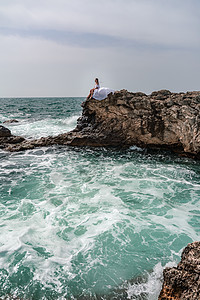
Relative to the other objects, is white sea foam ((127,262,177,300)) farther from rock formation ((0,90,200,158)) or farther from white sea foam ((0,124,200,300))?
rock formation ((0,90,200,158))

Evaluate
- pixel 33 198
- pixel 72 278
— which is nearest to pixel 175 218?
pixel 72 278

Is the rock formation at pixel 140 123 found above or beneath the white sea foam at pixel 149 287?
above

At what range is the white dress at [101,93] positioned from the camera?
38.1ft

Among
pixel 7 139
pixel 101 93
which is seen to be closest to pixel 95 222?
pixel 101 93

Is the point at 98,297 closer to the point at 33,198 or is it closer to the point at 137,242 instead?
the point at 137,242

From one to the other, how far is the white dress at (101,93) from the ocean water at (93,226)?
4.27 m

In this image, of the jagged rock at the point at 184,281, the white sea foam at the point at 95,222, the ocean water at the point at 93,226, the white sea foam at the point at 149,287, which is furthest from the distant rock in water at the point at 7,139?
the jagged rock at the point at 184,281

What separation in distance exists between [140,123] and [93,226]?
7343mm

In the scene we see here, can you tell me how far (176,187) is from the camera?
288 inches

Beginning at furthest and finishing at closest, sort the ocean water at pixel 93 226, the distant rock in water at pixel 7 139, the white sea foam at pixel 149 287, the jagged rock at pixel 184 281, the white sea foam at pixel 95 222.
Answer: the distant rock in water at pixel 7 139 → the white sea foam at pixel 95 222 → the ocean water at pixel 93 226 → the white sea foam at pixel 149 287 → the jagged rock at pixel 184 281

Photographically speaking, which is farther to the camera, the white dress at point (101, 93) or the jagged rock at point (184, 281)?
the white dress at point (101, 93)

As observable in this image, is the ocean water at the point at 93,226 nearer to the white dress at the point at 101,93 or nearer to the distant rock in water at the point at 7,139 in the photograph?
the distant rock in water at the point at 7,139

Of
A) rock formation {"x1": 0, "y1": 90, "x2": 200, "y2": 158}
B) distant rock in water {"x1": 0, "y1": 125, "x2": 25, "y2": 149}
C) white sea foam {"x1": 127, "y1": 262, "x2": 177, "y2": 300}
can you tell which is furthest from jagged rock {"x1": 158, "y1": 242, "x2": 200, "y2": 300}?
distant rock in water {"x1": 0, "y1": 125, "x2": 25, "y2": 149}

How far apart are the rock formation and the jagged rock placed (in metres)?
7.77
